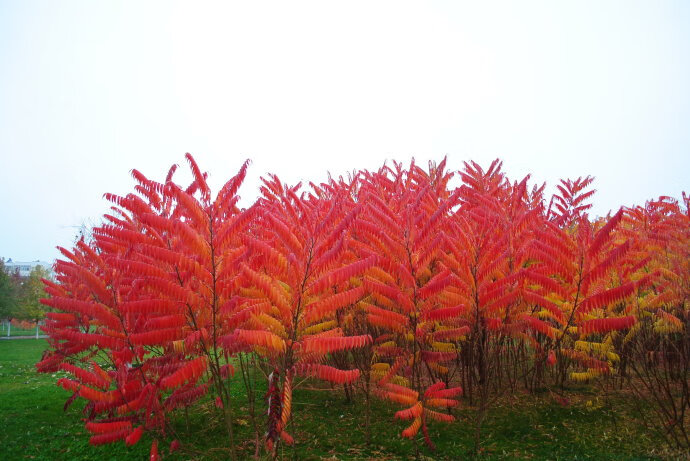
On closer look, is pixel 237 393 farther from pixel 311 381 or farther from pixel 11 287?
pixel 11 287

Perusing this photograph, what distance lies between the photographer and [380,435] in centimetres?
648

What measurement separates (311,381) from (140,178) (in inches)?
282

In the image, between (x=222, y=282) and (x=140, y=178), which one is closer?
(x=222, y=282)

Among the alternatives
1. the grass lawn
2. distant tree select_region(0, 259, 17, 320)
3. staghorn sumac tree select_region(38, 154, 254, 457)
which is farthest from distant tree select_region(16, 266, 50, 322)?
staghorn sumac tree select_region(38, 154, 254, 457)

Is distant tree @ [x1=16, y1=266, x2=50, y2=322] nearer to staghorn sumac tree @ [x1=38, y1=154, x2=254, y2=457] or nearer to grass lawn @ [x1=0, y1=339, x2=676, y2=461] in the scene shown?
grass lawn @ [x1=0, y1=339, x2=676, y2=461]

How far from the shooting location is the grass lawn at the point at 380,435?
5.79 metres

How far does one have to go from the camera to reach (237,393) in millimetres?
9180

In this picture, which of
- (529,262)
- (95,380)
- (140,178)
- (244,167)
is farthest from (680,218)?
(95,380)

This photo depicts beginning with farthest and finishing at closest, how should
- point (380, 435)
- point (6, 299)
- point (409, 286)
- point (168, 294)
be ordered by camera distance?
point (6, 299), point (380, 435), point (409, 286), point (168, 294)

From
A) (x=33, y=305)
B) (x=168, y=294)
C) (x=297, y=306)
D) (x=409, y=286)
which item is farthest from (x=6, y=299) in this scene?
(x=409, y=286)

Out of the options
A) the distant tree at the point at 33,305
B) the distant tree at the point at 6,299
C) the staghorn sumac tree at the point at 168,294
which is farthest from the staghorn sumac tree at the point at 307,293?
the distant tree at the point at 6,299

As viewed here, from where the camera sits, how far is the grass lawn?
579 cm

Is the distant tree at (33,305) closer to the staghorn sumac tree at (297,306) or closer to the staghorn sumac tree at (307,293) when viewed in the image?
the staghorn sumac tree at (307,293)

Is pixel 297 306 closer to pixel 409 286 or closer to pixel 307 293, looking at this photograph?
pixel 307 293
